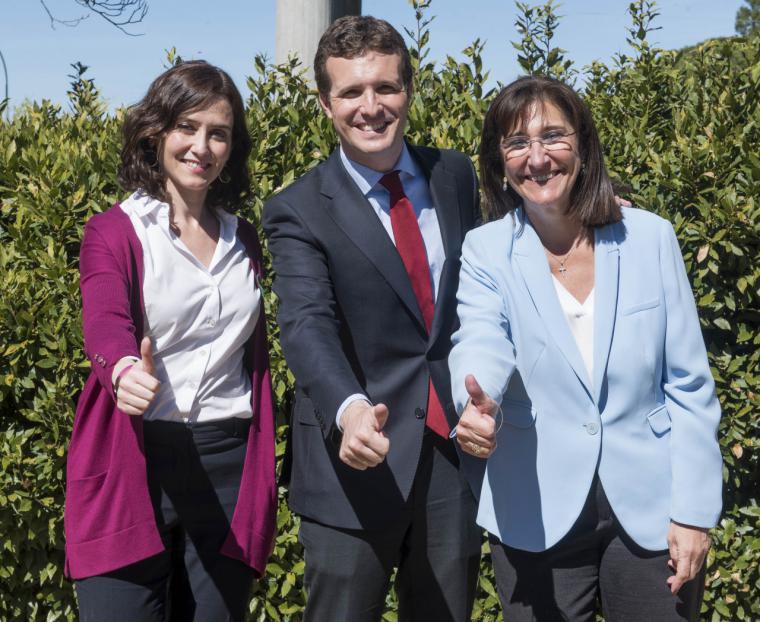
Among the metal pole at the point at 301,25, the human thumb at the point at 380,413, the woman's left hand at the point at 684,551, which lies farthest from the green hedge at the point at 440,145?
the human thumb at the point at 380,413

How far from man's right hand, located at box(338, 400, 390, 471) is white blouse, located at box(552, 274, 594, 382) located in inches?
24.4

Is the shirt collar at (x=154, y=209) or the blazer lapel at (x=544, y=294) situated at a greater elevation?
the shirt collar at (x=154, y=209)

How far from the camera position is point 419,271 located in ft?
10.6

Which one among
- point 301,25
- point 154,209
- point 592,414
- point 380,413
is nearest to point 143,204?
point 154,209

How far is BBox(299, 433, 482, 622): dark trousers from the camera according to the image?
10.5ft

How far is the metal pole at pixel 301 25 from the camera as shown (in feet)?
19.0

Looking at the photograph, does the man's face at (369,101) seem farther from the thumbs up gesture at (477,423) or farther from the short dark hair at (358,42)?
the thumbs up gesture at (477,423)

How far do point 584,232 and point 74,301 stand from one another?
246cm

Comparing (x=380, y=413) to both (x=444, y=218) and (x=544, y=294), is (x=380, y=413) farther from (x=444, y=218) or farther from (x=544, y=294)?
(x=444, y=218)

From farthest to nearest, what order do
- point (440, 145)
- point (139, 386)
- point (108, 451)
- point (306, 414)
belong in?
1. point (440, 145)
2. point (306, 414)
3. point (108, 451)
4. point (139, 386)

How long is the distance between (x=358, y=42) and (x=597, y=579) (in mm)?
1780

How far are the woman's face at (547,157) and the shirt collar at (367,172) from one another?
0.51 m

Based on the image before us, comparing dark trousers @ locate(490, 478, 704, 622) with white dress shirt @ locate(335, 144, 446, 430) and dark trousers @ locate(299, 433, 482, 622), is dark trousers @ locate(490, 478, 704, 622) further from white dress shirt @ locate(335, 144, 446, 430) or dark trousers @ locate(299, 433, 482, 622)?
→ white dress shirt @ locate(335, 144, 446, 430)

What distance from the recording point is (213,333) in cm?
314
